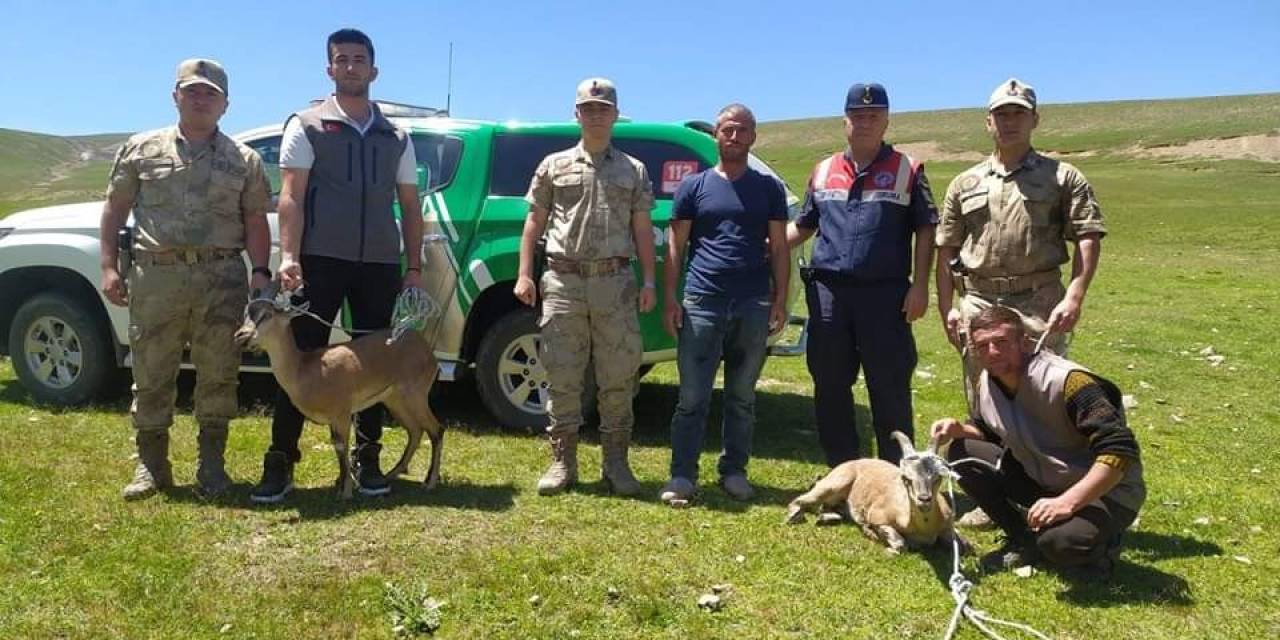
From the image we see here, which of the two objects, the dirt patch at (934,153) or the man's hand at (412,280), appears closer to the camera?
the man's hand at (412,280)

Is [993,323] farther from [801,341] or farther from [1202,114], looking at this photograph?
[1202,114]

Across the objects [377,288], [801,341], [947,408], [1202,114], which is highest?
[1202,114]

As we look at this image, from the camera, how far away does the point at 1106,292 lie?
15508mm

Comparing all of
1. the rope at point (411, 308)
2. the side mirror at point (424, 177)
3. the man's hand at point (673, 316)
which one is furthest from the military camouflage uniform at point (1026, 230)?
the side mirror at point (424, 177)

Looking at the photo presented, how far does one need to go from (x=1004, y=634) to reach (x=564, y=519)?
6.99 feet

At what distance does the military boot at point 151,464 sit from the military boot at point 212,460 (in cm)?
19

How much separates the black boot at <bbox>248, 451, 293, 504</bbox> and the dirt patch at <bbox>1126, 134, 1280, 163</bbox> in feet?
198

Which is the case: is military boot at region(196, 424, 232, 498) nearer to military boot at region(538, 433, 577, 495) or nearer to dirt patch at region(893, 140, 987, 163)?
military boot at region(538, 433, 577, 495)

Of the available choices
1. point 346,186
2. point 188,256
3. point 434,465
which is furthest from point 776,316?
point 188,256

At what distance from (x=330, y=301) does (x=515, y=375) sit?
1.79 m

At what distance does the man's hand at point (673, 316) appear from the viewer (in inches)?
203

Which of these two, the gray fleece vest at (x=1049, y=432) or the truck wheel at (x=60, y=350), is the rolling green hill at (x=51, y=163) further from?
the gray fleece vest at (x=1049, y=432)

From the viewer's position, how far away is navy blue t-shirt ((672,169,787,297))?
499 cm

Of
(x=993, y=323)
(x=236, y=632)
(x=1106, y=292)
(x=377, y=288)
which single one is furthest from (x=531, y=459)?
(x=1106, y=292)
